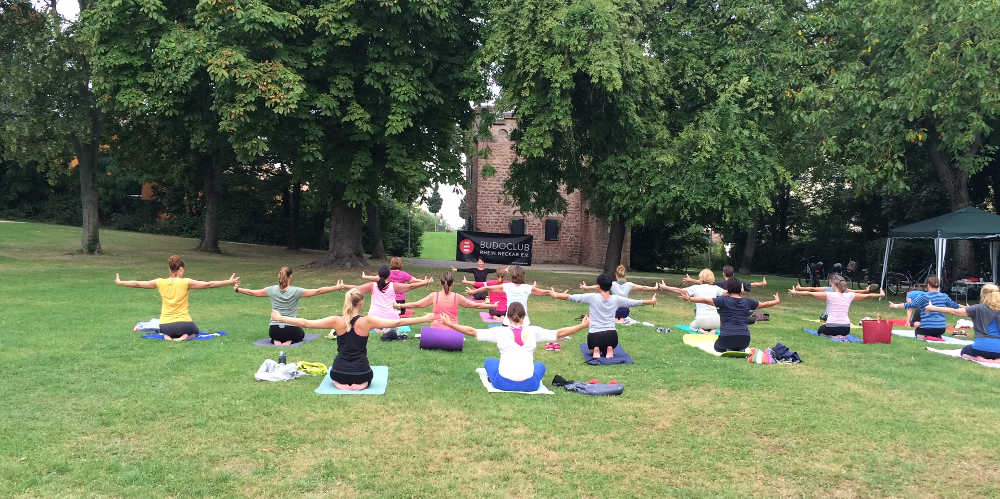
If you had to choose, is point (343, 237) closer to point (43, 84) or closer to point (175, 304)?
point (43, 84)

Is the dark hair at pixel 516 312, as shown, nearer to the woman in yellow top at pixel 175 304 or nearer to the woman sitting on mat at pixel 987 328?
the woman in yellow top at pixel 175 304

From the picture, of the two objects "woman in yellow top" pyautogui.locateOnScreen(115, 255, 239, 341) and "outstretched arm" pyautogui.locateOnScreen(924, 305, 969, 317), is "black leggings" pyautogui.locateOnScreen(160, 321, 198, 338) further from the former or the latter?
"outstretched arm" pyautogui.locateOnScreen(924, 305, 969, 317)

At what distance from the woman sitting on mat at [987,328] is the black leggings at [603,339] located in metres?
6.95

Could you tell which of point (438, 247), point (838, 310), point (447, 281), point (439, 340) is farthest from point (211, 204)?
point (438, 247)

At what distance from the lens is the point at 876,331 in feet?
45.9

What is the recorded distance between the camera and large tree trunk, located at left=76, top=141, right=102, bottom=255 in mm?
28625

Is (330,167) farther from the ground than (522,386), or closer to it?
farther from the ground

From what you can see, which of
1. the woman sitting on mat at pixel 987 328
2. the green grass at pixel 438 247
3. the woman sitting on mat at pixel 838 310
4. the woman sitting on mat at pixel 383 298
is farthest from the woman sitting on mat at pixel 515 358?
the green grass at pixel 438 247

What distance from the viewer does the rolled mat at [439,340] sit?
1164 cm

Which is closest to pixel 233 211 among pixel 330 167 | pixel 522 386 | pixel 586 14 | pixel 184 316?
pixel 330 167

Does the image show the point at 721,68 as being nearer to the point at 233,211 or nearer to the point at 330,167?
the point at 330,167

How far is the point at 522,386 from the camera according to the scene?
29.1 feet

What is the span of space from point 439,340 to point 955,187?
2479 cm

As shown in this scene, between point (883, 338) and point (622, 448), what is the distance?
1024cm
